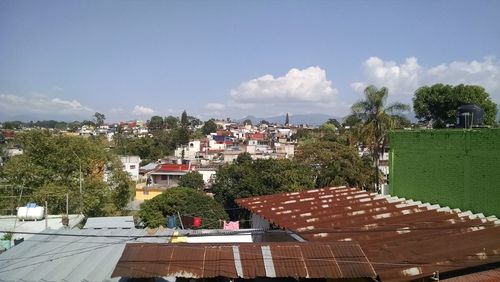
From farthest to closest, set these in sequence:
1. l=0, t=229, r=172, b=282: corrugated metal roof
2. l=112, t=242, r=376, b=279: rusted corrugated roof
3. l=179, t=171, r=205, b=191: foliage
→ l=179, t=171, r=205, b=191: foliage < l=0, t=229, r=172, b=282: corrugated metal roof < l=112, t=242, r=376, b=279: rusted corrugated roof

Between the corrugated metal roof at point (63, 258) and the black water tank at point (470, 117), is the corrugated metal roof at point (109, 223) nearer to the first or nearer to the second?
the corrugated metal roof at point (63, 258)

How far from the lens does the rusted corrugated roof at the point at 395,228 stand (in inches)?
320

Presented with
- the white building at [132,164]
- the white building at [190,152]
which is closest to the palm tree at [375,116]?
the white building at [132,164]

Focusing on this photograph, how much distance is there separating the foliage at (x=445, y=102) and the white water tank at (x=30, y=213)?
103 ft

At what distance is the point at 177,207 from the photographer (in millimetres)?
35375

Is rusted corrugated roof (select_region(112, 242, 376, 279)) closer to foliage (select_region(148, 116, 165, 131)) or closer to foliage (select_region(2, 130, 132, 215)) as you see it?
foliage (select_region(2, 130, 132, 215))

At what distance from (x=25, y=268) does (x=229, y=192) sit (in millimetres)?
→ 31368

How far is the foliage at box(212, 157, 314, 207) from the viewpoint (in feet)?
125

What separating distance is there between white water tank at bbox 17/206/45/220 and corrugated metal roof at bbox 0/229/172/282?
689 centimetres

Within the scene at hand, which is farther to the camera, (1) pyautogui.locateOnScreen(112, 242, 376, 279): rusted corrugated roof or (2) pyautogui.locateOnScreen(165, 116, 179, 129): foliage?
(2) pyautogui.locateOnScreen(165, 116, 179, 129): foliage

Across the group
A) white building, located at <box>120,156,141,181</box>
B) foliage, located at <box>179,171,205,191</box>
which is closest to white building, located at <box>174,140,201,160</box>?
white building, located at <box>120,156,141,181</box>

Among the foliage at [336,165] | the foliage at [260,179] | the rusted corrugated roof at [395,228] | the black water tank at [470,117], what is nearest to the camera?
the rusted corrugated roof at [395,228]

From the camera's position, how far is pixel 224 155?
239 feet

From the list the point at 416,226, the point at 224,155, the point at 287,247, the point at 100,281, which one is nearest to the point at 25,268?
the point at 100,281
